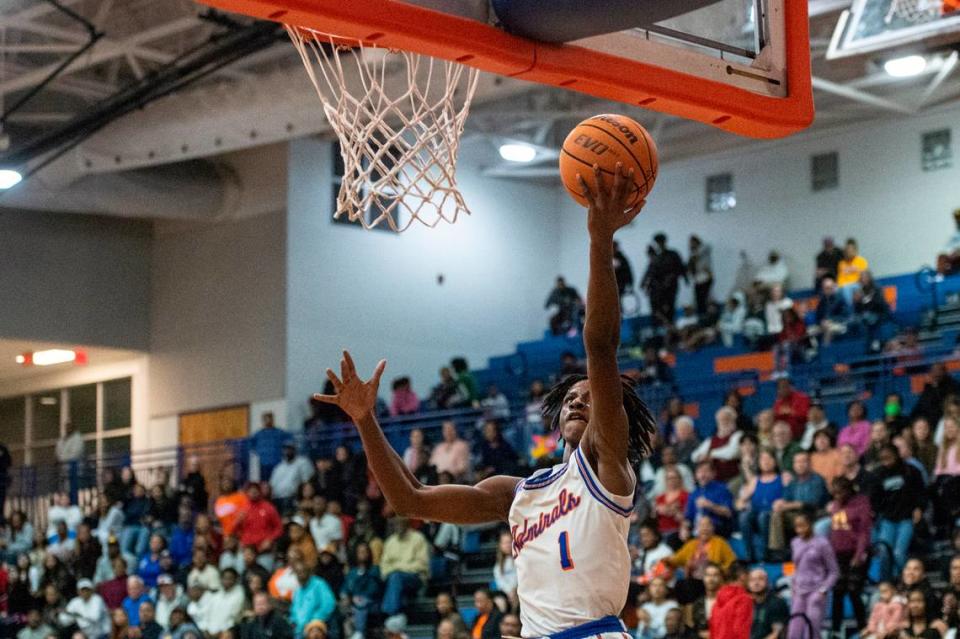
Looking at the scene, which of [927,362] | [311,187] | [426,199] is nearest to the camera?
[426,199]

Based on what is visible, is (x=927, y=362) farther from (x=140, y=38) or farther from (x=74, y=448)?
(x=74, y=448)

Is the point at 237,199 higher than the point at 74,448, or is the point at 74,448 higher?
the point at 237,199

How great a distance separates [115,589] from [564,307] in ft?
26.2

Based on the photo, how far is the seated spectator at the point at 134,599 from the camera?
15.7 meters

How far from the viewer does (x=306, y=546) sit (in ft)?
48.8

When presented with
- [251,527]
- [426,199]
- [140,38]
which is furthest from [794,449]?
[140,38]

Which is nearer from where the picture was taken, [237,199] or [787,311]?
[787,311]

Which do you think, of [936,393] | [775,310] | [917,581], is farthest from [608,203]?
[775,310]

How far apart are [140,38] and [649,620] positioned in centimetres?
936

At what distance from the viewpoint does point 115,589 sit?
16.4 meters

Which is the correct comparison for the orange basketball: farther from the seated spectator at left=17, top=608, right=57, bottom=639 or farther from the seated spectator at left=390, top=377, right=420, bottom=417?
the seated spectator at left=390, top=377, right=420, bottom=417

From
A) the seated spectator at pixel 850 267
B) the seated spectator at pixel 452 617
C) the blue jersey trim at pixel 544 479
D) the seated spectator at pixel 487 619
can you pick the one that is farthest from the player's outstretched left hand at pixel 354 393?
the seated spectator at pixel 850 267

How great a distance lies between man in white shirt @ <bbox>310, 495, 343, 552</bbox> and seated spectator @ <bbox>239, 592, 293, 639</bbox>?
151 cm

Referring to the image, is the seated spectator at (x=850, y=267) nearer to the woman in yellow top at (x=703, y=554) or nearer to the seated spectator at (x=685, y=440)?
the seated spectator at (x=685, y=440)
